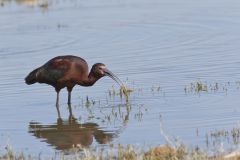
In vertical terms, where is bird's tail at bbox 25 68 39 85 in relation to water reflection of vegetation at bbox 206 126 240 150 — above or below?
above

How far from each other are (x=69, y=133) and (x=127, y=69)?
461cm

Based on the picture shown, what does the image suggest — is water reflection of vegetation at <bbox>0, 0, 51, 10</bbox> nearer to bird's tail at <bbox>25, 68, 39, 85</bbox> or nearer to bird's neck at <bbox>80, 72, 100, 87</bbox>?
bird's tail at <bbox>25, 68, 39, 85</bbox>

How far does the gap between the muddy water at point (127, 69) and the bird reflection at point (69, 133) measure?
13mm

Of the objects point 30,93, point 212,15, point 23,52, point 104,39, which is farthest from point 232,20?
point 30,93

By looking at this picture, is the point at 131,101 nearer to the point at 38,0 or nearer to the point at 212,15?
the point at 212,15

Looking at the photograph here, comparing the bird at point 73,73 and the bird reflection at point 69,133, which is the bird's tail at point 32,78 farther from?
the bird reflection at point 69,133

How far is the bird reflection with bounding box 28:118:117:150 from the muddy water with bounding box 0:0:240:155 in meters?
0.01

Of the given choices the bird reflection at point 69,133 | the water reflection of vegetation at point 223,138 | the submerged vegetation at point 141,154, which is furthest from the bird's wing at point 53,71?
the submerged vegetation at point 141,154

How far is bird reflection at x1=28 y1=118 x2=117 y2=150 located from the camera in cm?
1070

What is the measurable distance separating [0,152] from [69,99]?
3335 mm

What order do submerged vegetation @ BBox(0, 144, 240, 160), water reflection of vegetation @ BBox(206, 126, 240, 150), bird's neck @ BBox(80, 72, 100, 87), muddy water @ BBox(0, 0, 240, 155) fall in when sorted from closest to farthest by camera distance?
submerged vegetation @ BBox(0, 144, 240, 160) < water reflection of vegetation @ BBox(206, 126, 240, 150) < muddy water @ BBox(0, 0, 240, 155) < bird's neck @ BBox(80, 72, 100, 87)

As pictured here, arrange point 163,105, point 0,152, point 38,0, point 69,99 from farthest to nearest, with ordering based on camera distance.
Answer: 1. point 38,0
2. point 69,99
3. point 163,105
4. point 0,152

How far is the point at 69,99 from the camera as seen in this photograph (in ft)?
43.8

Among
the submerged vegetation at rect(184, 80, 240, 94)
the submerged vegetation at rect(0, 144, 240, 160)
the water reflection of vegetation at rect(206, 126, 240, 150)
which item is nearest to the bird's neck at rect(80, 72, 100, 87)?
the submerged vegetation at rect(184, 80, 240, 94)
